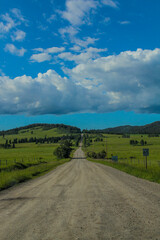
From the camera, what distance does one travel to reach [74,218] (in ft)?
19.9

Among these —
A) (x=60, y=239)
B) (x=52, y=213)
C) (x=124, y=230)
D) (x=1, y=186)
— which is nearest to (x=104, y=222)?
(x=124, y=230)

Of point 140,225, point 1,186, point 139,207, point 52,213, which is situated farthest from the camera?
point 1,186

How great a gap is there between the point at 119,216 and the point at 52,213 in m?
2.27

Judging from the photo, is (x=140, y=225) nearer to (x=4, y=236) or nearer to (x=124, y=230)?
(x=124, y=230)

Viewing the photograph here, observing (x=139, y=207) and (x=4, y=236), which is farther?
(x=139, y=207)

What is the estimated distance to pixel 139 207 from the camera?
23.5 ft

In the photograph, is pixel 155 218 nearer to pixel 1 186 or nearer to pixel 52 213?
pixel 52 213

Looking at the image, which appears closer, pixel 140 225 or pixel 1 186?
pixel 140 225

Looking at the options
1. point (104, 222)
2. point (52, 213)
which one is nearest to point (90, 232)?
point (104, 222)

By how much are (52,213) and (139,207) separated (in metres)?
3.19

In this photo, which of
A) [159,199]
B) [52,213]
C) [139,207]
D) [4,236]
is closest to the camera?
[4,236]

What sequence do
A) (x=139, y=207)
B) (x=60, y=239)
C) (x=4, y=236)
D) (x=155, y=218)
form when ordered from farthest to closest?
(x=139, y=207), (x=155, y=218), (x=4, y=236), (x=60, y=239)

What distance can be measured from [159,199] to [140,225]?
348cm

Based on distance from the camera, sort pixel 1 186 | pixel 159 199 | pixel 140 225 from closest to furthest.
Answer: pixel 140 225, pixel 159 199, pixel 1 186
